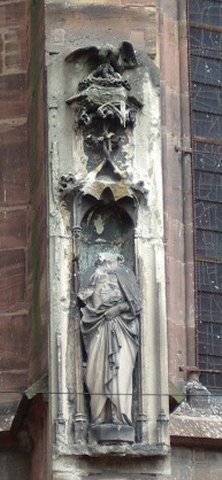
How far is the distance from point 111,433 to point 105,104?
2.13 metres

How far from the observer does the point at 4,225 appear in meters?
17.6

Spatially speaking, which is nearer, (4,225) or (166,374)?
(166,374)

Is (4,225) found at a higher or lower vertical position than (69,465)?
higher

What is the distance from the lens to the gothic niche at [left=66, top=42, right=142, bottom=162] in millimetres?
16531

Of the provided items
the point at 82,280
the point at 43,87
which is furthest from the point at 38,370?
the point at 43,87

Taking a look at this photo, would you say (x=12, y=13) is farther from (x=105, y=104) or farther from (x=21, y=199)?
(x=105, y=104)

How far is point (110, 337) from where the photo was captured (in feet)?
52.8

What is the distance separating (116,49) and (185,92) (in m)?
1.74

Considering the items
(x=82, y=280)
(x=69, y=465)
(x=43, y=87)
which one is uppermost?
(x=43, y=87)

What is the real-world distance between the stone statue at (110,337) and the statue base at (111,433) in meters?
0.03

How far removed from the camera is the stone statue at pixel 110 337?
16.0 meters

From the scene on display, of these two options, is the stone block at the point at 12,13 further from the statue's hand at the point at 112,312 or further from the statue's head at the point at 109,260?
the statue's hand at the point at 112,312

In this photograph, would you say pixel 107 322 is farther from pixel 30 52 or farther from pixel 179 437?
pixel 30 52

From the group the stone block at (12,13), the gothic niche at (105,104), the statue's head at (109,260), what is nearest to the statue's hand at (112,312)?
the statue's head at (109,260)
